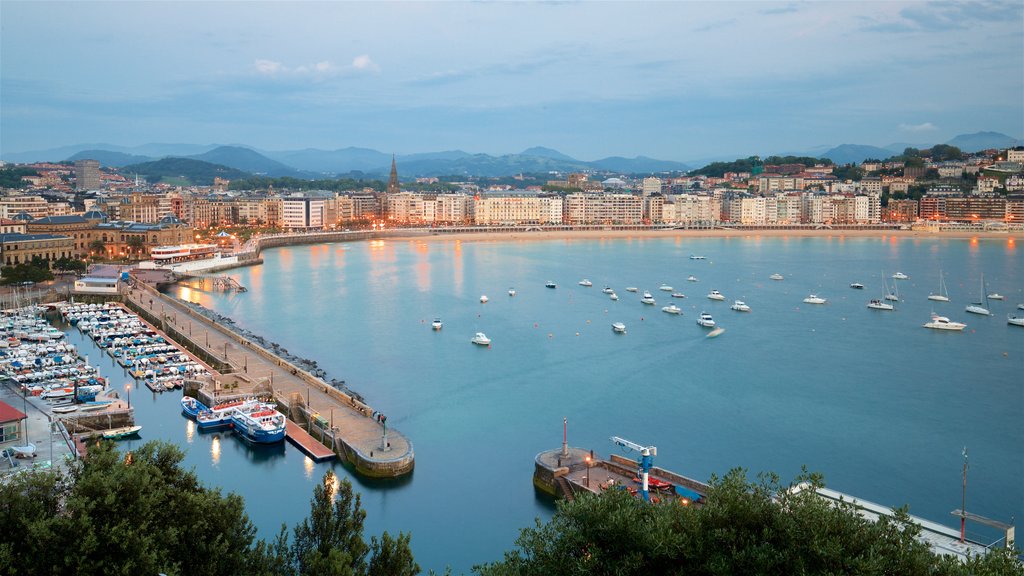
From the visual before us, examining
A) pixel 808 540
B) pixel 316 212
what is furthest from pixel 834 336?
pixel 316 212

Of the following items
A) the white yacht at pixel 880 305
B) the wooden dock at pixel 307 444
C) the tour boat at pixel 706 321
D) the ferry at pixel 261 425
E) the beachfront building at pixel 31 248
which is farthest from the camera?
the beachfront building at pixel 31 248

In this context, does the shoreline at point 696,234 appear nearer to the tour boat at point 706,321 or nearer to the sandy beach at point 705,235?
the sandy beach at point 705,235

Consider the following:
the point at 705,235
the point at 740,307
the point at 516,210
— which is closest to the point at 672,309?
the point at 740,307

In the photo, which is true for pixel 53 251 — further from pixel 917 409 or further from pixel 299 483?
pixel 917 409

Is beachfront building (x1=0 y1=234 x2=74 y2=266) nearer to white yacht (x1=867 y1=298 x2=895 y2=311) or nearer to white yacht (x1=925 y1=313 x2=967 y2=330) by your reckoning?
white yacht (x1=867 y1=298 x2=895 y2=311)

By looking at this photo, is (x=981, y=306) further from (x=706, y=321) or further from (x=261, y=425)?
(x=261, y=425)

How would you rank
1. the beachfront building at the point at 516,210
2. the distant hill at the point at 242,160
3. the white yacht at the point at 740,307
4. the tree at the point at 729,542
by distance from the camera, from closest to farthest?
the tree at the point at 729,542
the white yacht at the point at 740,307
the beachfront building at the point at 516,210
the distant hill at the point at 242,160

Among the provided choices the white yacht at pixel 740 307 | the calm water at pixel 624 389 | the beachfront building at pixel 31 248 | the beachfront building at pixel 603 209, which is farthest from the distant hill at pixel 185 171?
the white yacht at pixel 740 307
